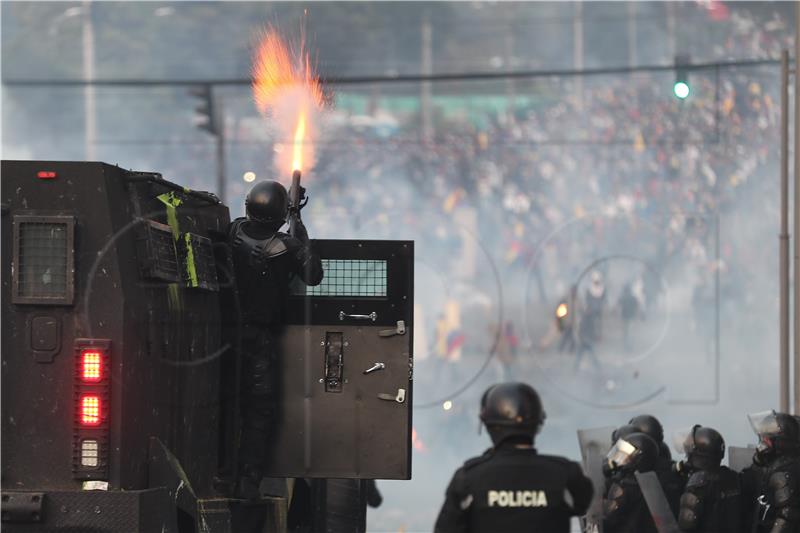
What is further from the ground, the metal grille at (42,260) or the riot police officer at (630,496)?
the metal grille at (42,260)

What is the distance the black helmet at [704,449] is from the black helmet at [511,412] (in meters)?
4.59

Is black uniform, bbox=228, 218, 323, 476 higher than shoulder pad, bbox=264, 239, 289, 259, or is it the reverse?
shoulder pad, bbox=264, 239, 289, 259

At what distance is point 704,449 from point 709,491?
32 cm

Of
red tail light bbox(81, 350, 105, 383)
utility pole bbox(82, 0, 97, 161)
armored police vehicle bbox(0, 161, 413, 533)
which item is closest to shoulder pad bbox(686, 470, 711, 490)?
armored police vehicle bbox(0, 161, 413, 533)

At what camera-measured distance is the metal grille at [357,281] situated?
27.9ft

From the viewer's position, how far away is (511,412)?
5836mm

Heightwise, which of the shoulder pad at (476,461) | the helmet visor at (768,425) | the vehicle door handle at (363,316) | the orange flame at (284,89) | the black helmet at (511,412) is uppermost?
the orange flame at (284,89)

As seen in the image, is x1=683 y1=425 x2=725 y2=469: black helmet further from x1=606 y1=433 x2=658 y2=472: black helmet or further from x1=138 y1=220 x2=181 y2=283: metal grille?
x1=138 y1=220 x2=181 y2=283: metal grille

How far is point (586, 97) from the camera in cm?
2858

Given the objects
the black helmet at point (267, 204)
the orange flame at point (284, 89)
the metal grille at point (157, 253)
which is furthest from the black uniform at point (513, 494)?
the orange flame at point (284, 89)

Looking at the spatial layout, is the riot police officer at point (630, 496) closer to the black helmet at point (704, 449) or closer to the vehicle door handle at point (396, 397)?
the black helmet at point (704, 449)

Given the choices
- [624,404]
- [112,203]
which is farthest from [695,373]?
[112,203]

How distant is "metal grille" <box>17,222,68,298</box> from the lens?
6.80m

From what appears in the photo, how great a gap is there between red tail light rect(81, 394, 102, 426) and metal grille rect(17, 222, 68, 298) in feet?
1.50
